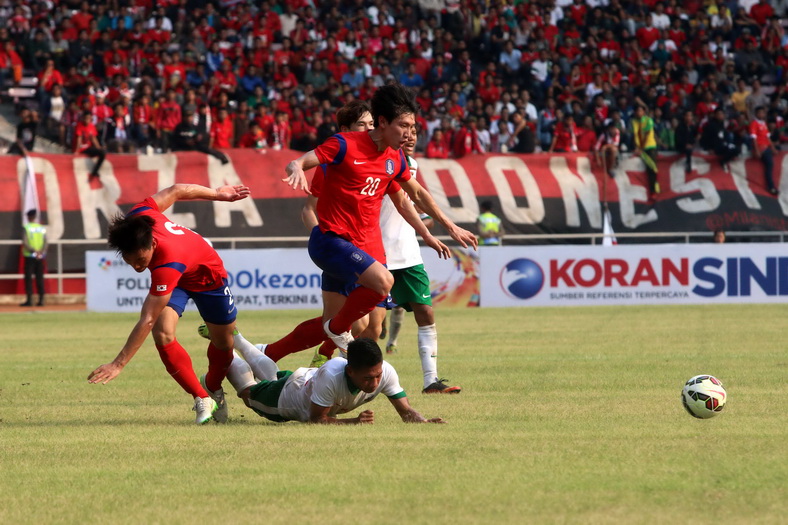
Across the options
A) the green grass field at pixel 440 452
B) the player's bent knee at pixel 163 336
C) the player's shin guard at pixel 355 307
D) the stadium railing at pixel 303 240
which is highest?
the stadium railing at pixel 303 240

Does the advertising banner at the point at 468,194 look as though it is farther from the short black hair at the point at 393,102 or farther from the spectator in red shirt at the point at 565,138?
the short black hair at the point at 393,102

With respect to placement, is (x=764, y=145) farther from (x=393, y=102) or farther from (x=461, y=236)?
(x=393, y=102)

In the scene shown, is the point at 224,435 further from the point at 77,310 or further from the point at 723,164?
the point at 723,164

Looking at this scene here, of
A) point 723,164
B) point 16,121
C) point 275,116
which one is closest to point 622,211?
point 723,164

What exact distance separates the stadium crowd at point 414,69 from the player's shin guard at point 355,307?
54.9ft

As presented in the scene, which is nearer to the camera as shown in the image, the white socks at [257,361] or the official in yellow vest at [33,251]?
the white socks at [257,361]

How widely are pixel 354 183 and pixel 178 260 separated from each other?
64.1 inches

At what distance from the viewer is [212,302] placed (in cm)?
854

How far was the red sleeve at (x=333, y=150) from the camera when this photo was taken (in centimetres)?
870

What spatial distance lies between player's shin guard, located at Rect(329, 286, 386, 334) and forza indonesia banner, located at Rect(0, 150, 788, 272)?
16252mm

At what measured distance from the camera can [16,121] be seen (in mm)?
26578

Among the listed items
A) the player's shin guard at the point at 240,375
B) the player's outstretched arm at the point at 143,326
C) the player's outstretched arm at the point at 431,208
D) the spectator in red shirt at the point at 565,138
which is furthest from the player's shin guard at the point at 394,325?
the spectator in red shirt at the point at 565,138

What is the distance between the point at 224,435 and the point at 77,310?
55.9ft

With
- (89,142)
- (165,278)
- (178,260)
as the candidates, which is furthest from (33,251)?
(165,278)
